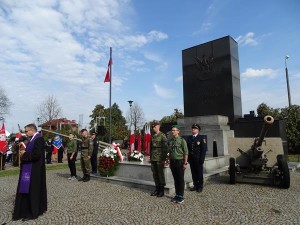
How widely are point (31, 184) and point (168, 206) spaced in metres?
2.91

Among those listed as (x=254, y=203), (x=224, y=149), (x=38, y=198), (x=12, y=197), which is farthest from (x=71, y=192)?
(x=224, y=149)

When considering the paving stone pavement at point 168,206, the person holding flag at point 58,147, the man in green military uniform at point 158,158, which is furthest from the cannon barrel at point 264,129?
the person holding flag at point 58,147

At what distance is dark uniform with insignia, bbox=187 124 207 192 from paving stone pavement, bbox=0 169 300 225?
12.8 inches

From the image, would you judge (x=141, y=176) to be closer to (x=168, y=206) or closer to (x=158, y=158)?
(x=158, y=158)

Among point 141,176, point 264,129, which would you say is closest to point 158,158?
point 141,176

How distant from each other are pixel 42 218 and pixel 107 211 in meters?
1.28

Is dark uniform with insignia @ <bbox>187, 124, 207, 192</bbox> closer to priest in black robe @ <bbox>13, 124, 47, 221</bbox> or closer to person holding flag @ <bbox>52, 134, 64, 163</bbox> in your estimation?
priest in black robe @ <bbox>13, 124, 47, 221</bbox>

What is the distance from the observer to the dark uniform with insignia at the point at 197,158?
748cm

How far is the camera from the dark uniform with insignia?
7.48 m

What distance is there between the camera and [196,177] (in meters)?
7.56

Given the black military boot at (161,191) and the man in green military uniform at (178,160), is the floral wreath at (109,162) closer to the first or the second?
the black military boot at (161,191)

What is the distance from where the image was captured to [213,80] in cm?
1548

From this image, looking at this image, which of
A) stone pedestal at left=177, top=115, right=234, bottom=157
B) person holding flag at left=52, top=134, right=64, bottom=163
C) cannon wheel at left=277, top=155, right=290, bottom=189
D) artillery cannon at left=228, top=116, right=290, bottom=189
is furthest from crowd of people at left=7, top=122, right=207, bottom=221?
person holding flag at left=52, top=134, right=64, bottom=163

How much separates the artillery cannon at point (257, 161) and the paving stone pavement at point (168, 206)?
28 centimetres
